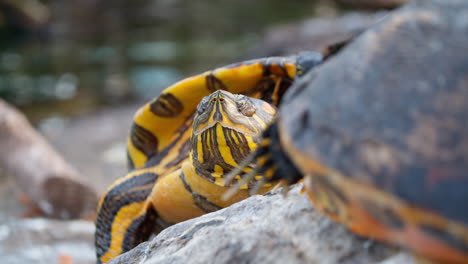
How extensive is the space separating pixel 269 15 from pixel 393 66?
11472mm

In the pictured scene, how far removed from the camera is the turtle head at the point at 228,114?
3.75ft

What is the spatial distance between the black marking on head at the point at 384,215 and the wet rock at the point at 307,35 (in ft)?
16.3

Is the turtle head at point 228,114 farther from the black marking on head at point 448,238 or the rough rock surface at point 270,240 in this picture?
the black marking on head at point 448,238

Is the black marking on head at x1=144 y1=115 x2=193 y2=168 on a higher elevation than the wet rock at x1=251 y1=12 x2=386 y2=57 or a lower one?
lower

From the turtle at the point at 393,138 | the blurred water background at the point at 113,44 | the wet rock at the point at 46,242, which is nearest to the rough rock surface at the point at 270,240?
the turtle at the point at 393,138

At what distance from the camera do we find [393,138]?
0.53m

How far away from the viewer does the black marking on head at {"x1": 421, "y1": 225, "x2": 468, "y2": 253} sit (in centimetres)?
49

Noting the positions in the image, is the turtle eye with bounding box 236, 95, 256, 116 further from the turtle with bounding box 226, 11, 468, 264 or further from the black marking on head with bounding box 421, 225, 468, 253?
the black marking on head with bounding box 421, 225, 468, 253

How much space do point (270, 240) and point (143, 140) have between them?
1.03 meters

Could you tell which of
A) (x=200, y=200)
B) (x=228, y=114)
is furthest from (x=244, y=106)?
(x=200, y=200)

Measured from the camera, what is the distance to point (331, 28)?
252 inches

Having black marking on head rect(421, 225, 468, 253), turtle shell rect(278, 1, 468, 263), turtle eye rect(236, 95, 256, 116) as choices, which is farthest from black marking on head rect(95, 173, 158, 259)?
black marking on head rect(421, 225, 468, 253)

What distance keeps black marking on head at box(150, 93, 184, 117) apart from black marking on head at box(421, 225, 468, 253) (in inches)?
44.0

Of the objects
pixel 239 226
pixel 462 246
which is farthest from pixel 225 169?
pixel 462 246
